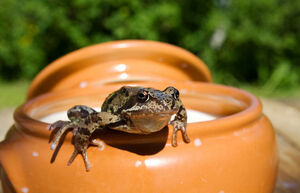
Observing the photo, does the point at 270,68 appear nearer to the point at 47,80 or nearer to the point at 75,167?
the point at 47,80

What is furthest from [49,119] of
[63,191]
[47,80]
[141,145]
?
[141,145]

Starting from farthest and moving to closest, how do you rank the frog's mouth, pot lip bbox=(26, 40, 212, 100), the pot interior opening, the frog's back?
pot lip bbox=(26, 40, 212, 100) < the pot interior opening < the frog's back < the frog's mouth

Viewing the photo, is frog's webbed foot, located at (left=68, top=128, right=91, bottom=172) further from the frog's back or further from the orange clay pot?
the frog's back

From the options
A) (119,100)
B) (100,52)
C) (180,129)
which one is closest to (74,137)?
(119,100)

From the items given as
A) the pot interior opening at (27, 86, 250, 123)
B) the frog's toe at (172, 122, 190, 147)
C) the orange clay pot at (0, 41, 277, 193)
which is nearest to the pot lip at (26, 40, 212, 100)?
the pot interior opening at (27, 86, 250, 123)

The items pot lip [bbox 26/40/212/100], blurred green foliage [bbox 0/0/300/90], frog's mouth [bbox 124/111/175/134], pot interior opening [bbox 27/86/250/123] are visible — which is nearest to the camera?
frog's mouth [bbox 124/111/175/134]

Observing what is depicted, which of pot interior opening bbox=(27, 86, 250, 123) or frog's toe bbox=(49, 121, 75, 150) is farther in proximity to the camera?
pot interior opening bbox=(27, 86, 250, 123)

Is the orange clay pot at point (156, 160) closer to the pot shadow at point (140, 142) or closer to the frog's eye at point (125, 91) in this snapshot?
the pot shadow at point (140, 142)

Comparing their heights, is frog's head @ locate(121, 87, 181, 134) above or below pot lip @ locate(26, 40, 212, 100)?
above

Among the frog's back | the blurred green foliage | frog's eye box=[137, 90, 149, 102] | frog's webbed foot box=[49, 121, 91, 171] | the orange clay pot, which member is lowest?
the blurred green foliage
